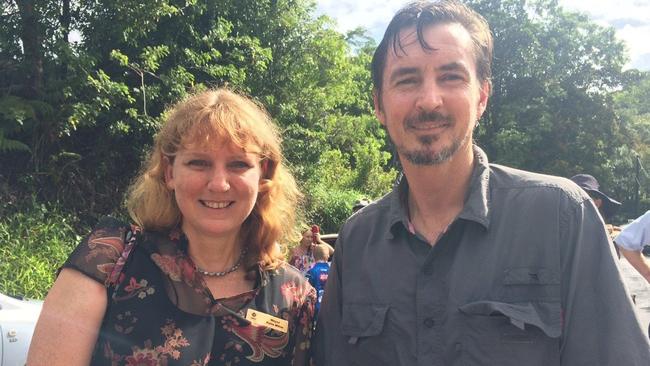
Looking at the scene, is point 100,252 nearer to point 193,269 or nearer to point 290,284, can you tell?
point 193,269

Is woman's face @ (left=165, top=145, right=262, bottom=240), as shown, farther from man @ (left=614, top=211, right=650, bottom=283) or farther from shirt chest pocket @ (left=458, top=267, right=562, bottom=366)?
man @ (left=614, top=211, right=650, bottom=283)

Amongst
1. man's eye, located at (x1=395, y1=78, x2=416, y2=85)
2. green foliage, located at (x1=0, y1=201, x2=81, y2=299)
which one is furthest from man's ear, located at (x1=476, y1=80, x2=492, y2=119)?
green foliage, located at (x1=0, y1=201, x2=81, y2=299)

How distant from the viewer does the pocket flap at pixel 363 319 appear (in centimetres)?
204

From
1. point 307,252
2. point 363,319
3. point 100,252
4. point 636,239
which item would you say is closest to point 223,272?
point 100,252

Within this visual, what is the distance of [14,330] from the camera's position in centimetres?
511

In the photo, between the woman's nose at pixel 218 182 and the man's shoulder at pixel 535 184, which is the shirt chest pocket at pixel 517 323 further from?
the woman's nose at pixel 218 182

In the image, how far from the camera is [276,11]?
12820 millimetres

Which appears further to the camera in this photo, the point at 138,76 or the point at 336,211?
the point at 336,211

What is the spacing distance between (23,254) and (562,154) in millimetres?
31520

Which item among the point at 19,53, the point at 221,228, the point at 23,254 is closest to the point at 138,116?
the point at 19,53

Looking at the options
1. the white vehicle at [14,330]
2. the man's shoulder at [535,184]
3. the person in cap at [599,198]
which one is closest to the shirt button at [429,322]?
the man's shoulder at [535,184]

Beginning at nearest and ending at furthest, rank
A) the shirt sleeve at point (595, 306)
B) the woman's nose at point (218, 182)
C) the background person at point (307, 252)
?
the shirt sleeve at point (595, 306) < the woman's nose at point (218, 182) < the background person at point (307, 252)

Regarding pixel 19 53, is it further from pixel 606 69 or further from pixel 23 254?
pixel 606 69

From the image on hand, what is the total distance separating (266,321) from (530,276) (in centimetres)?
99
